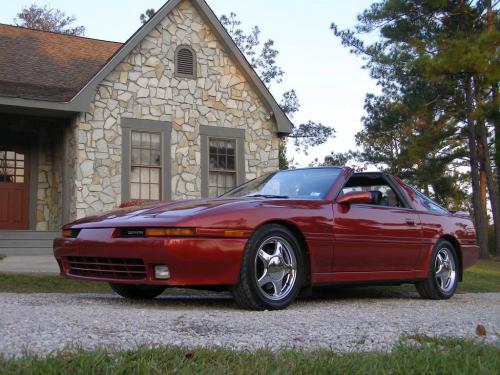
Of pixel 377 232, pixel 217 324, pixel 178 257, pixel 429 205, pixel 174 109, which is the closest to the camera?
pixel 217 324

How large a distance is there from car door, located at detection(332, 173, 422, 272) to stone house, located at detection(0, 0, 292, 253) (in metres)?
7.74

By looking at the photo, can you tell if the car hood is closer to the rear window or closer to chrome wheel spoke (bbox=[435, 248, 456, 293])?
the rear window

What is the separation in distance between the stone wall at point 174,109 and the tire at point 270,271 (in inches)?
339

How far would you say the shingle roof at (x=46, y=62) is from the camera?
45.0 ft

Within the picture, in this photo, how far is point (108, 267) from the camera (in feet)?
17.7

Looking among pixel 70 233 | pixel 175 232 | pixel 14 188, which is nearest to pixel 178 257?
pixel 175 232

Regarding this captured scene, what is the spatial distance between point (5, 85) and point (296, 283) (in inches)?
400

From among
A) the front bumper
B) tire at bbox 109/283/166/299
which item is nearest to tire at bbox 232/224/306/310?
the front bumper

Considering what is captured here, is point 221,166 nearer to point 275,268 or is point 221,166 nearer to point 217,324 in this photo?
point 275,268

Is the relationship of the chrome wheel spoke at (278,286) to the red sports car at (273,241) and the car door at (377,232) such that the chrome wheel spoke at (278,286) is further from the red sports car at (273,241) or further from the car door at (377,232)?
the car door at (377,232)

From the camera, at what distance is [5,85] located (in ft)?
44.5

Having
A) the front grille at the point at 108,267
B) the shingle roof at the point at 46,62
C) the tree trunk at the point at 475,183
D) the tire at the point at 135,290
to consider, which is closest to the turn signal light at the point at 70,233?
the front grille at the point at 108,267

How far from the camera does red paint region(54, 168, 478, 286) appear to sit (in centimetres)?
505

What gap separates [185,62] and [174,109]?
1.19m
